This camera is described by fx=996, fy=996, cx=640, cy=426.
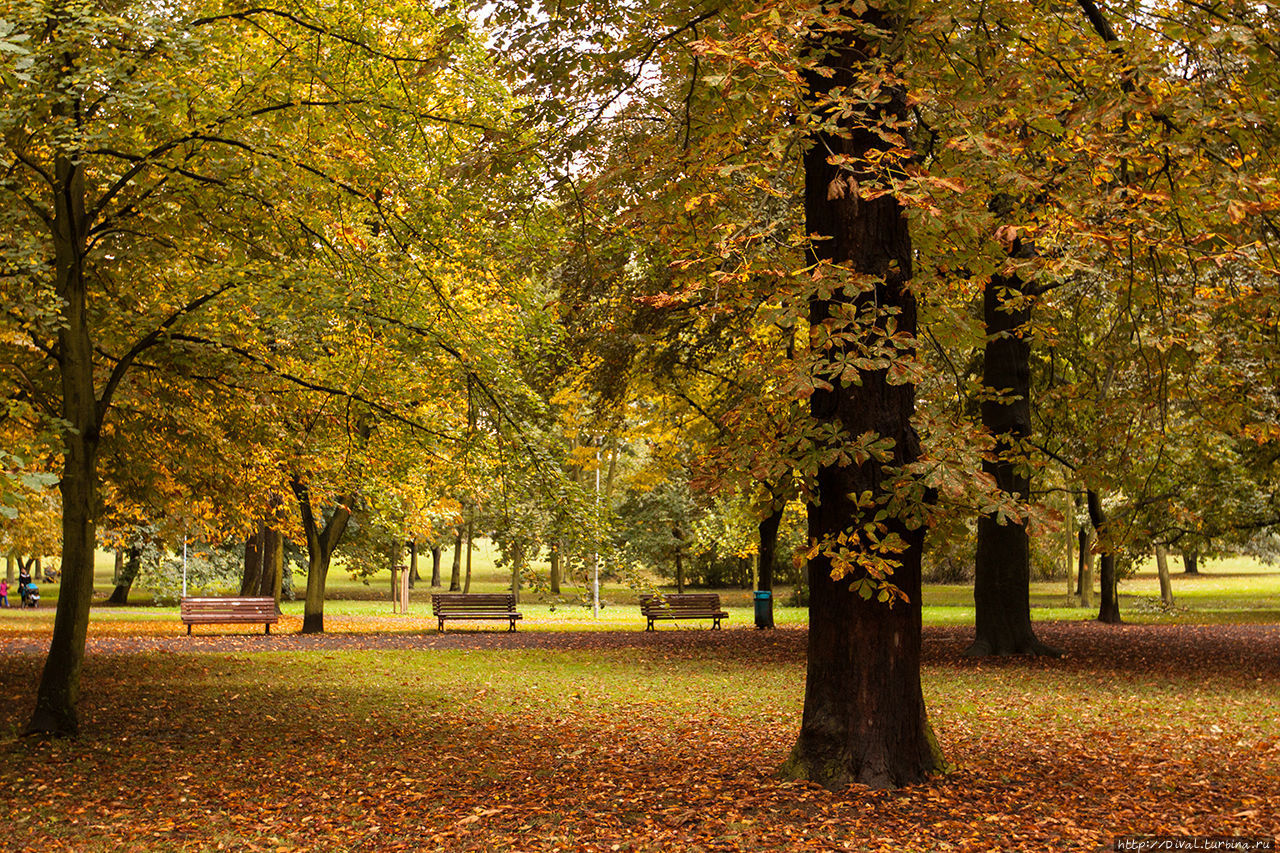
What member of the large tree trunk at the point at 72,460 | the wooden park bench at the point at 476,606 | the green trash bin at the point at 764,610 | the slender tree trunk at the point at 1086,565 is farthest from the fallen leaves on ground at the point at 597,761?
the slender tree trunk at the point at 1086,565

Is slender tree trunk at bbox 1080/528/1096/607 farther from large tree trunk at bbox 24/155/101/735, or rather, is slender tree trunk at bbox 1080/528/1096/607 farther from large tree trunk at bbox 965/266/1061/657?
large tree trunk at bbox 24/155/101/735

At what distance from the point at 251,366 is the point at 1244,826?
915 cm

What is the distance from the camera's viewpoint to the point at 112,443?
1151 cm

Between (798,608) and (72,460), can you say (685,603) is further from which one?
(72,460)

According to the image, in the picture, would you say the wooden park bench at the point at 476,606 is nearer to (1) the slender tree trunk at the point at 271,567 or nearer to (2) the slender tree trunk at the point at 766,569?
(2) the slender tree trunk at the point at 766,569

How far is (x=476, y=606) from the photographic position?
75.4 feet

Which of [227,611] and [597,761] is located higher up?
[597,761]

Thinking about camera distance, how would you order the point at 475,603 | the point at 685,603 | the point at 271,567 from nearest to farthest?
the point at 475,603 < the point at 685,603 < the point at 271,567

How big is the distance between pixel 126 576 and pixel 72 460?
3259 cm

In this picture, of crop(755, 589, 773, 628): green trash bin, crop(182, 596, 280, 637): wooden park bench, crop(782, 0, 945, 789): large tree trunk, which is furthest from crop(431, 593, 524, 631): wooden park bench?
crop(782, 0, 945, 789): large tree trunk

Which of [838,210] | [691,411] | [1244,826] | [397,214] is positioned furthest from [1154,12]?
[691,411]

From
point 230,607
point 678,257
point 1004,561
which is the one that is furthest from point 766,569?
point 678,257

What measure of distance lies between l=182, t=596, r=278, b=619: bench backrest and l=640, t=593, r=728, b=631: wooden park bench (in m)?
8.16

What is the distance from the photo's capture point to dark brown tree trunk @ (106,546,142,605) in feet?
119
